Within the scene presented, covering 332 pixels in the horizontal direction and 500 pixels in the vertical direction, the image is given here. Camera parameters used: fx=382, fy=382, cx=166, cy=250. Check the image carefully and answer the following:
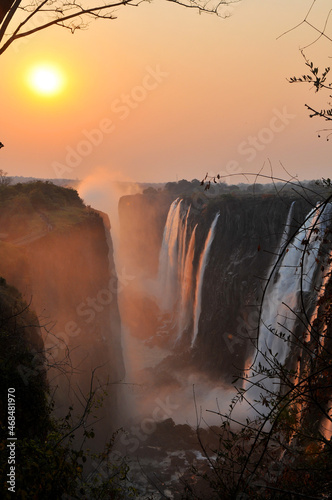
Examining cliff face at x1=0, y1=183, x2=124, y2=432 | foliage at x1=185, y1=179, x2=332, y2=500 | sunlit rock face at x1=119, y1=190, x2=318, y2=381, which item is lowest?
foliage at x1=185, y1=179, x2=332, y2=500

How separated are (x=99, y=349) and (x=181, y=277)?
2250 centimetres

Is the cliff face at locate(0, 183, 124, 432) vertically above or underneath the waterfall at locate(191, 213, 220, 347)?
underneath

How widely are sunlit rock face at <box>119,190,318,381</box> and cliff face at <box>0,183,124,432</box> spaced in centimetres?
1063

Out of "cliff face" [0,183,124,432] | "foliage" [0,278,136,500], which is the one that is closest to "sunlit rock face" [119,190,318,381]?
"cliff face" [0,183,124,432]

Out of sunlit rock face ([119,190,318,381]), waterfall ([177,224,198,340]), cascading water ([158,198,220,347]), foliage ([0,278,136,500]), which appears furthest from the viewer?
waterfall ([177,224,198,340])

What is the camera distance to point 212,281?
36500mm

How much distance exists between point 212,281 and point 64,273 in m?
18.7

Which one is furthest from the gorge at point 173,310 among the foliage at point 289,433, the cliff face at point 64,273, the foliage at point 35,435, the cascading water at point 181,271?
the foliage at point 289,433

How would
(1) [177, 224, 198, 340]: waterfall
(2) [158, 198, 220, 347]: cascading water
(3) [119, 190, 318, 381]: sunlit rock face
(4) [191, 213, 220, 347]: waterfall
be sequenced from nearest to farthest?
(3) [119, 190, 318, 381]: sunlit rock face → (4) [191, 213, 220, 347]: waterfall → (2) [158, 198, 220, 347]: cascading water → (1) [177, 224, 198, 340]: waterfall

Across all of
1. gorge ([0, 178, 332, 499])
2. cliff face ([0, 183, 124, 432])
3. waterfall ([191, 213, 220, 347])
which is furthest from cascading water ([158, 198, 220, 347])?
cliff face ([0, 183, 124, 432])

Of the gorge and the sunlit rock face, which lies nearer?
the gorge

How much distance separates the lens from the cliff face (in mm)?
16913

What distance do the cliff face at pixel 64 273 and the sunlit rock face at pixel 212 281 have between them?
1063 centimetres

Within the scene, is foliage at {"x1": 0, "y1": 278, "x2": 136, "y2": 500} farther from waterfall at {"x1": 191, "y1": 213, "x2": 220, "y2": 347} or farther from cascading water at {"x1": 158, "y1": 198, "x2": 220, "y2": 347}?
cascading water at {"x1": 158, "y1": 198, "x2": 220, "y2": 347}
